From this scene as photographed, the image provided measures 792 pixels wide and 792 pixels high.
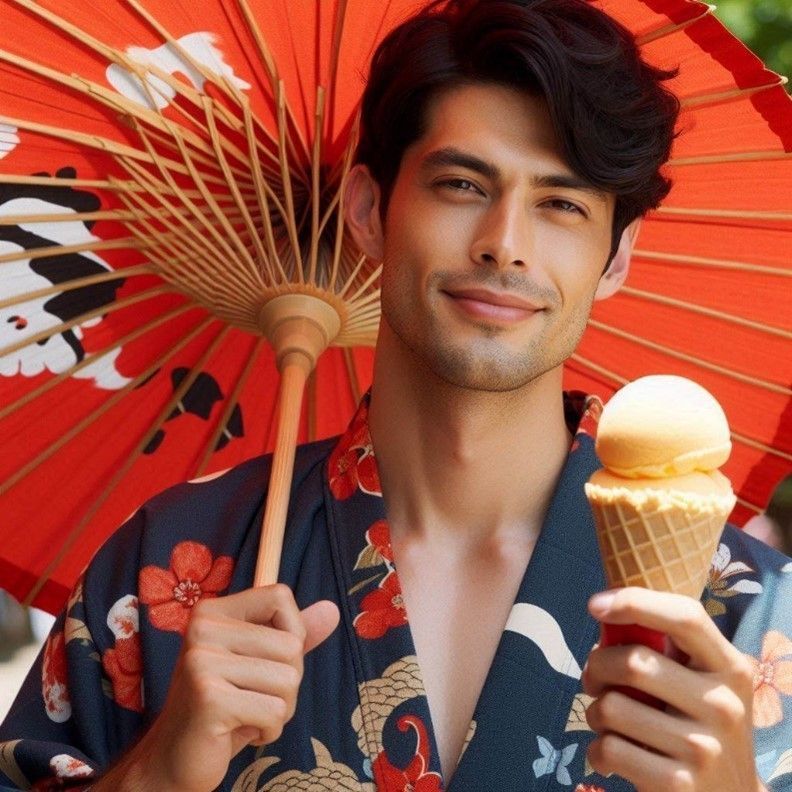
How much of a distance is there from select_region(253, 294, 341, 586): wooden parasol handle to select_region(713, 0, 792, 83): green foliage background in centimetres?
300

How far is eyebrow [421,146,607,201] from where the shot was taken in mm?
2461

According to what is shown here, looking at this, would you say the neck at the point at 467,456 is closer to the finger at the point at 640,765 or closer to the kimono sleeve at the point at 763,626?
the kimono sleeve at the point at 763,626

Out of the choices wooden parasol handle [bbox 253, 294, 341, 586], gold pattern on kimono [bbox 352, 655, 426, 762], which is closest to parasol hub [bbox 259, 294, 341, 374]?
wooden parasol handle [bbox 253, 294, 341, 586]

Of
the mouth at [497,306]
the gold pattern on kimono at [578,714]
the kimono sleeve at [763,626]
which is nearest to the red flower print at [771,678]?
the kimono sleeve at [763,626]

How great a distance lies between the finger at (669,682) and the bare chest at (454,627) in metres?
0.70

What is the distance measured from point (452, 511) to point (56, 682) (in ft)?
2.37

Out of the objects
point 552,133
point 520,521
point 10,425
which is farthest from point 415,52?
point 10,425

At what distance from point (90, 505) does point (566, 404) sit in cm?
96

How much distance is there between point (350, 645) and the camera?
96.7 inches

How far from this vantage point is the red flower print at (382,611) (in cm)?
245

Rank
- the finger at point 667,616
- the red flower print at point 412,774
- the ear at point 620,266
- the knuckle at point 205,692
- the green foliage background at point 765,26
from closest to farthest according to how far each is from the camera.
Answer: the finger at point 667,616 → the knuckle at point 205,692 → the red flower print at point 412,774 → the ear at point 620,266 → the green foliage background at point 765,26

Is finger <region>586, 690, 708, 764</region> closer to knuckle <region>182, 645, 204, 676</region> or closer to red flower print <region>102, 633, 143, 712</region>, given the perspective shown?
knuckle <region>182, 645, 204, 676</region>

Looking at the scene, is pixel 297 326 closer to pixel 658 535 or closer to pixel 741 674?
pixel 658 535

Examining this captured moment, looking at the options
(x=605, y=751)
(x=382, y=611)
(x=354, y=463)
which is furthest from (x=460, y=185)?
(x=605, y=751)
